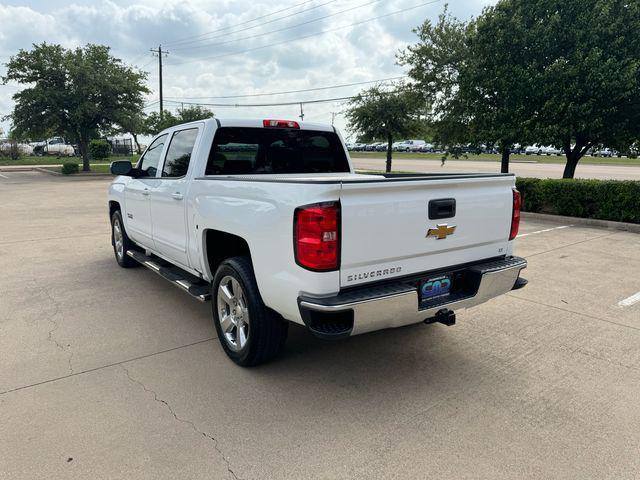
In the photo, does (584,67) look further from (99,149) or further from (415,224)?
(99,149)

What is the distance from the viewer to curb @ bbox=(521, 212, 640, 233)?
9484 millimetres

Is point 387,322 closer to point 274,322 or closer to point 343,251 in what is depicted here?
point 343,251

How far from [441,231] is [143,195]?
11.6 feet

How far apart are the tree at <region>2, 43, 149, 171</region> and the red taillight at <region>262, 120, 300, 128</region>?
80.4ft

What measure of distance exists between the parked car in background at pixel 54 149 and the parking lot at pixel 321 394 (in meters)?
48.2

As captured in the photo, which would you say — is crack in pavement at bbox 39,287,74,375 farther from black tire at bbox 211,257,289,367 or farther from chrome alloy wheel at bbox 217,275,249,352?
black tire at bbox 211,257,289,367

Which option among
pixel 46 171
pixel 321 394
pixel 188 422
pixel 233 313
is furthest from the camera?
pixel 46 171

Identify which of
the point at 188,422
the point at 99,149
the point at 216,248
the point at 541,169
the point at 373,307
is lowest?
the point at 188,422

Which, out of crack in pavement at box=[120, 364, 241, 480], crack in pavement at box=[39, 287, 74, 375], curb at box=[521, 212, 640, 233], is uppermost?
curb at box=[521, 212, 640, 233]

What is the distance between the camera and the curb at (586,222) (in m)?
9.48

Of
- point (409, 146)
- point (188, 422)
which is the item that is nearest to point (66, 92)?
point (188, 422)

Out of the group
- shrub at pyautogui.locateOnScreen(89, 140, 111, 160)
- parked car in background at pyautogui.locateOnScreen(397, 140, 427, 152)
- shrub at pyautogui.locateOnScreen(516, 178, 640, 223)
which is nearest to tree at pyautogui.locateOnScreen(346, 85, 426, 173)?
shrub at pyautogui.locateOnScreen(516, 178, 640, 223)

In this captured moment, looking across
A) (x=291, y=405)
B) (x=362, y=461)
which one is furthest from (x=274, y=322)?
(x=362, y=461)

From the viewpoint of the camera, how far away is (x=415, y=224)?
3115mm
